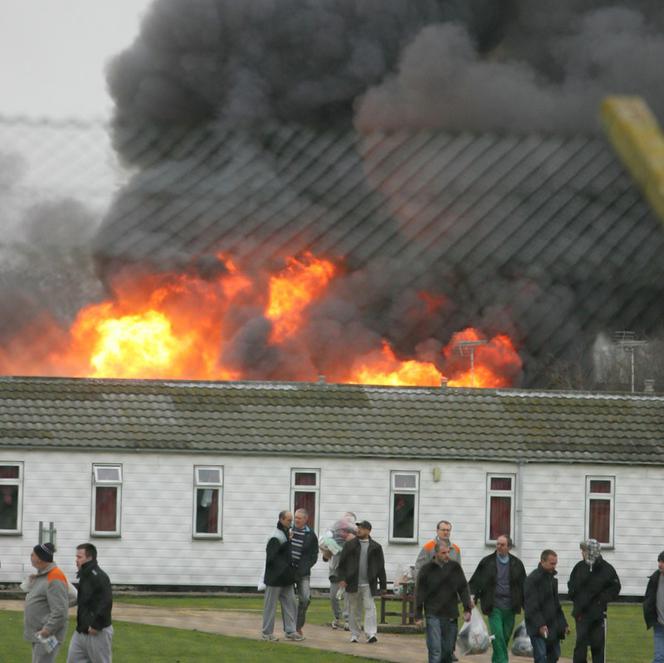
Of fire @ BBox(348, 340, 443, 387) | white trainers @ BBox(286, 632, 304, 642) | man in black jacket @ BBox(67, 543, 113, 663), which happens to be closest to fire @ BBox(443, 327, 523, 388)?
fire @ BBox(348, 340, 443, 387)

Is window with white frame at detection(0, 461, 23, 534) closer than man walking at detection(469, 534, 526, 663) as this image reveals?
No

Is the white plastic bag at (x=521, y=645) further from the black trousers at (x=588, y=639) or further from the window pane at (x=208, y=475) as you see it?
the window pane at (x=208, y=475)

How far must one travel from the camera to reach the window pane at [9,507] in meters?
22.9

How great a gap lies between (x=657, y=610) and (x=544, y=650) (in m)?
1.01

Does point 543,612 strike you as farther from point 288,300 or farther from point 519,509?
point 288,300

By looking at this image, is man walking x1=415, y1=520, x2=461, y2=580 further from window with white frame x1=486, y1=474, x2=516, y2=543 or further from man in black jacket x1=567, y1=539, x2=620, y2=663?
window with white frame x1=486, y1=474, x2=516, y2=543

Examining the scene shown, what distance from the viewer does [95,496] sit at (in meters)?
23.0

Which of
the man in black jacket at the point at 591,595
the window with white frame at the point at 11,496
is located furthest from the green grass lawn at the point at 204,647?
the window with white frame at the point at 11,496

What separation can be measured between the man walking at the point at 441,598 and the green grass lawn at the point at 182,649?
1.58m

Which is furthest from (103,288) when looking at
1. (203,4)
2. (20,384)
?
(20,384)

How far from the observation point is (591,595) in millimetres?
12766

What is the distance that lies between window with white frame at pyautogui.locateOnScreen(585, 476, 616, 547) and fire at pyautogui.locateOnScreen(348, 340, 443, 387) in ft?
51.4

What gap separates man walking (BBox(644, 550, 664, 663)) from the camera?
12.3 meters

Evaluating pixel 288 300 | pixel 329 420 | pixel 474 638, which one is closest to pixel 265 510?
pixel 329 420
